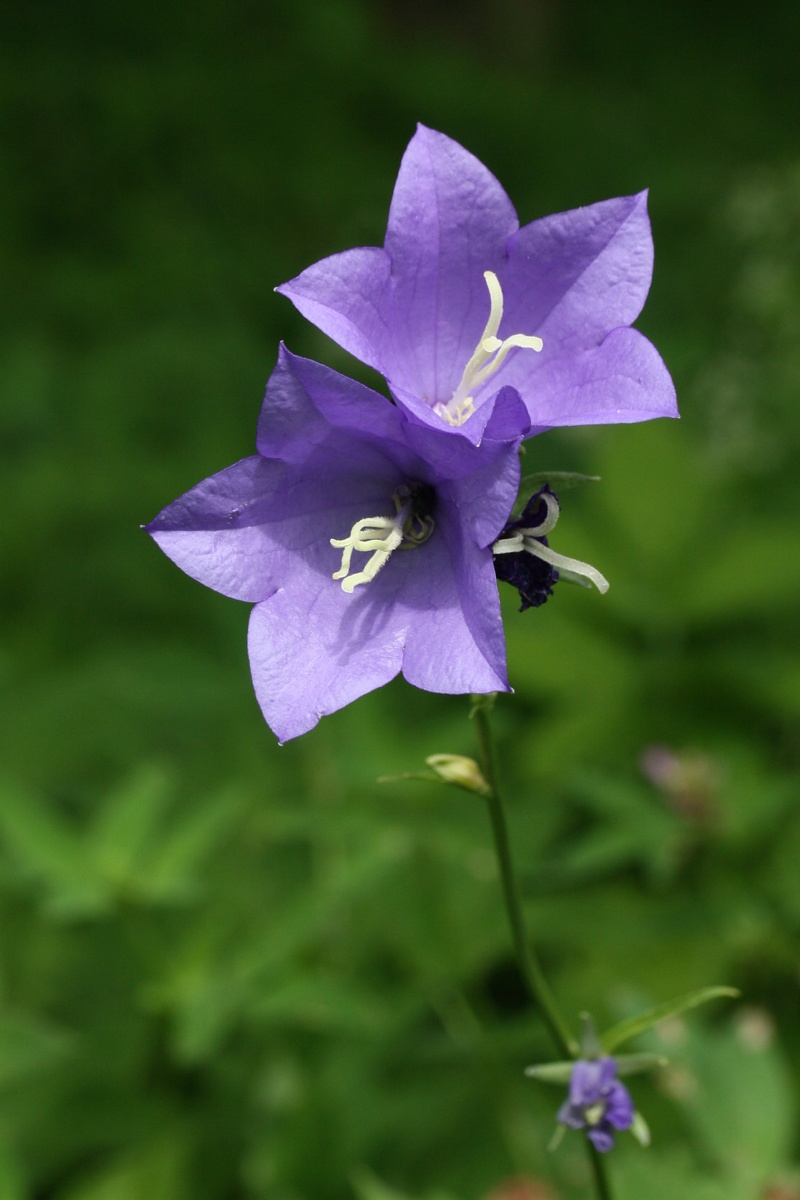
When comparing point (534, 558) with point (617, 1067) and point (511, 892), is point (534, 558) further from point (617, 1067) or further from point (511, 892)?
point (617, 1067)

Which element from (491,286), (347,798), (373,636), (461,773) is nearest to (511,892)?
(461,773)

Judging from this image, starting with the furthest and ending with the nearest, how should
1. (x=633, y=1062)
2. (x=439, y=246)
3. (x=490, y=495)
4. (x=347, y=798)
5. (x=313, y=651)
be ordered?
(x=347, y=798) → (x=633, y=1062) → (x=439, y=246) → (x=313, y=651) → (x=490, y=495)

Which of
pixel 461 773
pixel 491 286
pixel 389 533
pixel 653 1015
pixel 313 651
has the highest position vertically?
pixel 491 286

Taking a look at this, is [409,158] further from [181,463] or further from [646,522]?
[181,463]

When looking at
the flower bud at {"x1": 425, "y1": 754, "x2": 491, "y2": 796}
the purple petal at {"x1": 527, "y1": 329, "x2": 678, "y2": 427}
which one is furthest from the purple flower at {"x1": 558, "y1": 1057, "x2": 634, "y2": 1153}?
the purple petal at {"x1": 527, "y1": 329, "x2": 678, "y2": 427}

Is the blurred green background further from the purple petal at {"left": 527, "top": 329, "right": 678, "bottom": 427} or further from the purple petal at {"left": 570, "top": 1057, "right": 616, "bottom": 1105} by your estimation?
the purple petal at {"left": 527, "top": 329, "right": 678, "bottom": 427}

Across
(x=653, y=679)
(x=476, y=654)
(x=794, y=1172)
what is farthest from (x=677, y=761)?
(x=476, y=654)
